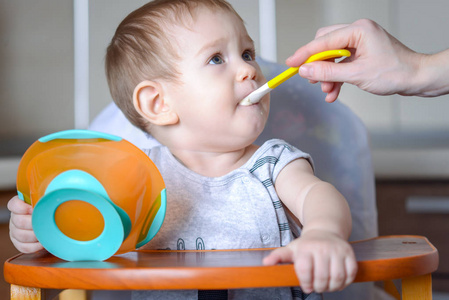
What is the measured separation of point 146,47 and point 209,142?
0.20 m

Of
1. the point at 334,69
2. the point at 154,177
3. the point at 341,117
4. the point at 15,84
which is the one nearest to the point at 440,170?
the point at 341,117

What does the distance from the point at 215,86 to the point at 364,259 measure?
38 centimetres

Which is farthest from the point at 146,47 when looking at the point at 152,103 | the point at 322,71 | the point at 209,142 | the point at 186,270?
the point at 186,270

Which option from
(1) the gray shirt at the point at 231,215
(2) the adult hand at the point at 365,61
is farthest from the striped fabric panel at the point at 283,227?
(2) the adult hand at the point at 365,61

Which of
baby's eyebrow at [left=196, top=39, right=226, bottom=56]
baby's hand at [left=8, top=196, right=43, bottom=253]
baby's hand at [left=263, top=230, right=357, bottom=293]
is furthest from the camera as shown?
baby's eyebrow at [left=196, top=39, right=226, bottom=56]

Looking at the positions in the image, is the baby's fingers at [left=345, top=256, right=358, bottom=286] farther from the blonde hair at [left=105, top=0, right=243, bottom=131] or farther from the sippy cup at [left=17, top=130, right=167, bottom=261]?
the blonde hair at [left=105, top=0, right=243, bottom=131]

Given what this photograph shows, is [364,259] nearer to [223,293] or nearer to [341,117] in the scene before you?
[223,293]

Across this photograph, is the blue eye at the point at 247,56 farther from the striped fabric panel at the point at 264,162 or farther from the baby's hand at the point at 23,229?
the baby's hand at the point at 23,229

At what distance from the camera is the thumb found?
792mm

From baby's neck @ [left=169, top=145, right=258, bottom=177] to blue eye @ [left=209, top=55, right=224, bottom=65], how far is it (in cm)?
15

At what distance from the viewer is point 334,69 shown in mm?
799

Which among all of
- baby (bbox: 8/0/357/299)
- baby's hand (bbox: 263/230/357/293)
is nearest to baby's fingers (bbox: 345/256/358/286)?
baby's hand (bbox: 263/230/357/293)

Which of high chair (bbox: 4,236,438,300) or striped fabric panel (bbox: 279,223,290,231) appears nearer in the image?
high chair (bbox: 4,236,438,300)

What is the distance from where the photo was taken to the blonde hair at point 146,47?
A: 2.91ft
